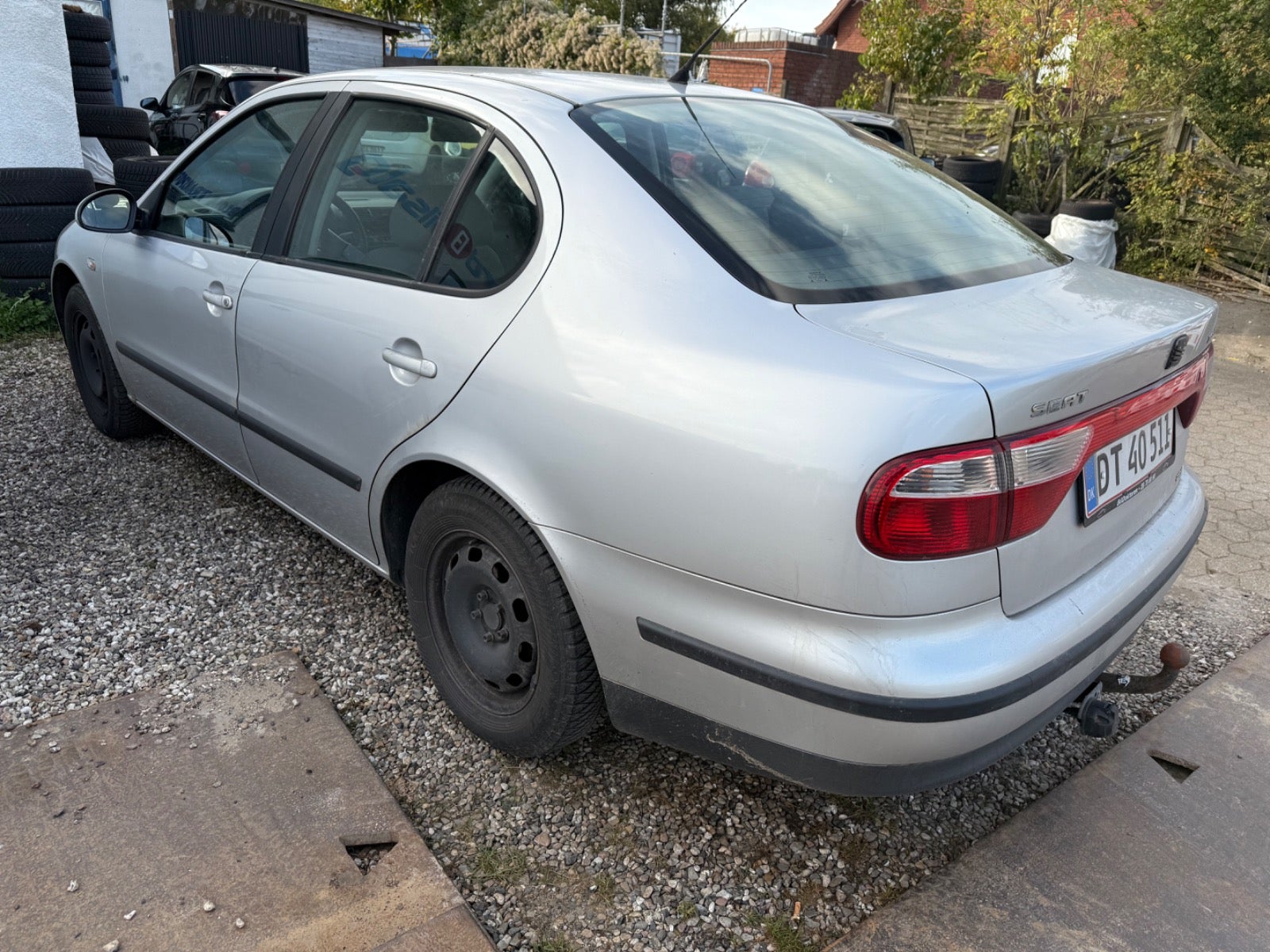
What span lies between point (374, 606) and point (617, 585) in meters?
1.48

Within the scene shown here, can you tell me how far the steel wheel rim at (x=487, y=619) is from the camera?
2.30 meters

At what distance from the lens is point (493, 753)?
2.53 m

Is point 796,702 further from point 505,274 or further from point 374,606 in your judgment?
point 374,606

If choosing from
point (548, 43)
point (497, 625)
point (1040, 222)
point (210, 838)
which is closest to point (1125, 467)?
point (497, 625)

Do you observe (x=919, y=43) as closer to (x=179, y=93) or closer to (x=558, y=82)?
(x=179, y=93)

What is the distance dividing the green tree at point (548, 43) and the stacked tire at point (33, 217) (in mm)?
8205

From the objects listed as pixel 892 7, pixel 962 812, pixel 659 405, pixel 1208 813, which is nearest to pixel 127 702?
pixel 659 405

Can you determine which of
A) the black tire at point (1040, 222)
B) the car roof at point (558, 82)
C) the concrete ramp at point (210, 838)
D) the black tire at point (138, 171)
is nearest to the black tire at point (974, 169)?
the black tire at point (1040, 222)

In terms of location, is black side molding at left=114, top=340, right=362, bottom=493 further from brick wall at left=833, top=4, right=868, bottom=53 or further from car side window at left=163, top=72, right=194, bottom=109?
brick wall at left=833, top=4, right=868, bottom=53

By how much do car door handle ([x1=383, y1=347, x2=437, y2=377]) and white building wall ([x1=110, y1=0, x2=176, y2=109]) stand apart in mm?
16747

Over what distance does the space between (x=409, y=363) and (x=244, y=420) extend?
101cm

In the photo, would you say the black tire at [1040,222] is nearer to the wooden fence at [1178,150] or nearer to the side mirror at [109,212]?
the wooden fence at [1178,150]

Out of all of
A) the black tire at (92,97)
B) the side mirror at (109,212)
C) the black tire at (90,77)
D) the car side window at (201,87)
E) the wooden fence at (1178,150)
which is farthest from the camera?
the car side window at (201,87)

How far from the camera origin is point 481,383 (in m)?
2.17
